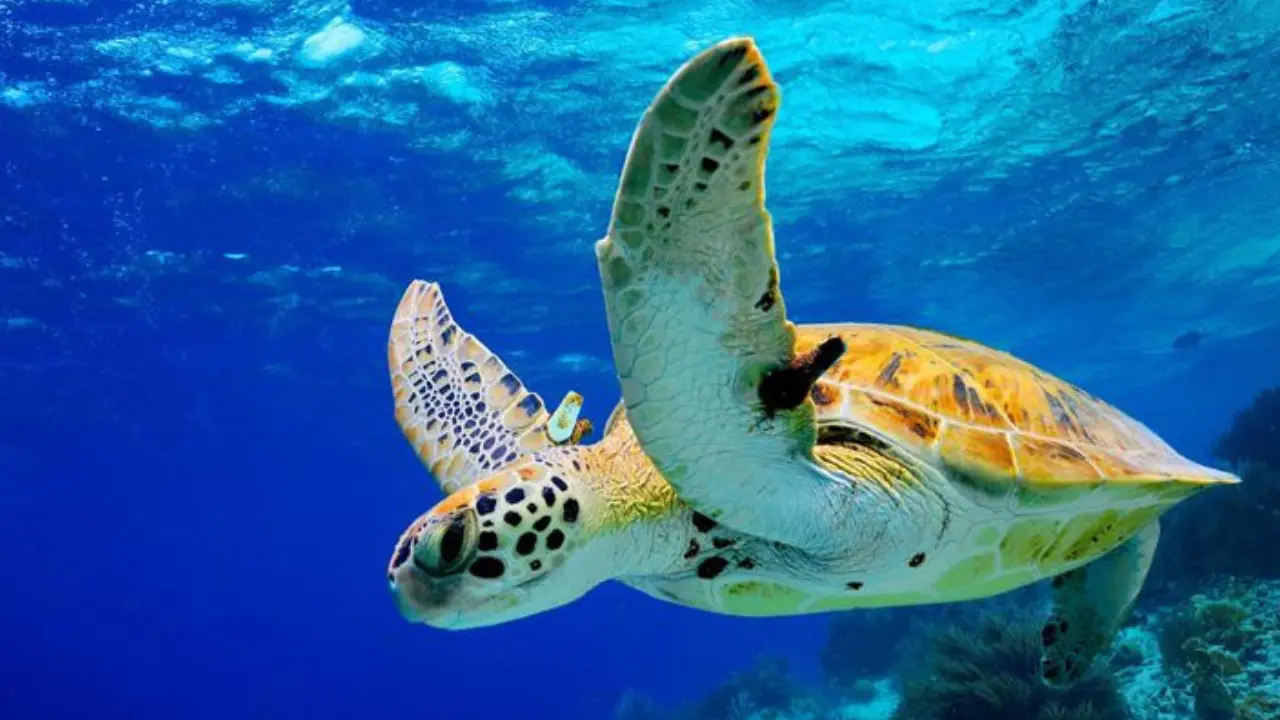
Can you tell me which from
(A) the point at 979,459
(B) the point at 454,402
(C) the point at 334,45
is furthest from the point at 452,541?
(C) the point at 334,45

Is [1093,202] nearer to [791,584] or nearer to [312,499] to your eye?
[791,584]

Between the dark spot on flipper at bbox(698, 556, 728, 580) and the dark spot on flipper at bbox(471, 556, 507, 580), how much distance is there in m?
0.80

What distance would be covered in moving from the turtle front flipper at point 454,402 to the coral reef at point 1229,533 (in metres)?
8.17

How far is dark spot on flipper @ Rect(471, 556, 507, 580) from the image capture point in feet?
6.32

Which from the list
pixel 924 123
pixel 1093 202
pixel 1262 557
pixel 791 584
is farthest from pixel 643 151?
pixel 1093 202

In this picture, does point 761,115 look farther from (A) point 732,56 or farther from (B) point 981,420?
(B) point 981,420

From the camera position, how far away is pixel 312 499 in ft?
149

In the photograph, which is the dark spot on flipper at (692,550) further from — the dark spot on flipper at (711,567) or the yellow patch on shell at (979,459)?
the yellow patch on shell at (979,459)

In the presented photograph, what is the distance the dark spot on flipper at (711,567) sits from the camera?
2.53 m

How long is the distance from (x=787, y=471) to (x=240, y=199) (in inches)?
530

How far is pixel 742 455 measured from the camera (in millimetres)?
1910

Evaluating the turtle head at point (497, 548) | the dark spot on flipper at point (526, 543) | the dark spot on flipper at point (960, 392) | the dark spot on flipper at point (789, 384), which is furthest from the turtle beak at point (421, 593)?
the dark spot on flipper at point (960, 392)

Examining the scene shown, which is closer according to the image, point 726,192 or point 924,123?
point 726,192

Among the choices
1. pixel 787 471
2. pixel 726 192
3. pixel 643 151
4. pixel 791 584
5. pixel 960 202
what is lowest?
pixel 791 584
